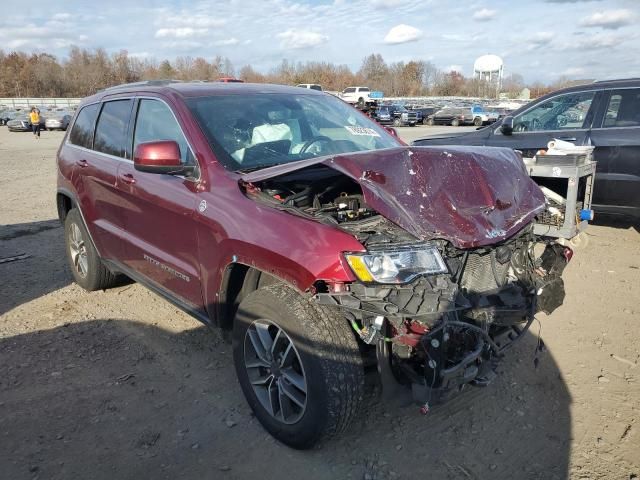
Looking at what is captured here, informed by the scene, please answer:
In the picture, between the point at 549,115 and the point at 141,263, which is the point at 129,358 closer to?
the point at 141,263

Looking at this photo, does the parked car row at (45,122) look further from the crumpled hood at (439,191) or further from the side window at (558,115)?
the crumpled hood at (439,191)

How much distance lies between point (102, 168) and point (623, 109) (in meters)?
5.74

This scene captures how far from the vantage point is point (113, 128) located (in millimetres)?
4398

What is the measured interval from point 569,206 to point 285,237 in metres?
3.17

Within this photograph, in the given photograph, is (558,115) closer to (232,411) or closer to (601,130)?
(601,130)

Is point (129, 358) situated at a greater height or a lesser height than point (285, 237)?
lesser

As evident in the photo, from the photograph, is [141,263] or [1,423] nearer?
[1,423]

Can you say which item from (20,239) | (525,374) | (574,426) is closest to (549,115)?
(525,374)

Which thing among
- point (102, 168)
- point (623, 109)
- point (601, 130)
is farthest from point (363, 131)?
point (623, 109)

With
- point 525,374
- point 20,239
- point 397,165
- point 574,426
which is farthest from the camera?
point 20,239

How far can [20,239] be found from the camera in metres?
7.23

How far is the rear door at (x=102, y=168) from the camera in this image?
4.21 m

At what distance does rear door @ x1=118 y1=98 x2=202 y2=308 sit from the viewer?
3.34 m

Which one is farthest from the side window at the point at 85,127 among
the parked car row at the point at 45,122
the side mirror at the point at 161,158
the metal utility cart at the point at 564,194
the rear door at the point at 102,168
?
the parked car row at the point at 45,122
